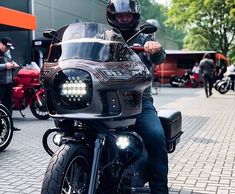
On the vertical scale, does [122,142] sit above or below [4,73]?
below

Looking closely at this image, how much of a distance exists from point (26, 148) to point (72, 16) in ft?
71.0

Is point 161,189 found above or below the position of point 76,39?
below

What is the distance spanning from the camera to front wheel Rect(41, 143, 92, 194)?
293 cm

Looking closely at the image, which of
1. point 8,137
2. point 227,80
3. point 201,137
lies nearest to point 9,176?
point 8,137

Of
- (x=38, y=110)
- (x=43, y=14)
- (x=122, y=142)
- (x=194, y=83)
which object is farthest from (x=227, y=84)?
(x=122, y=142)

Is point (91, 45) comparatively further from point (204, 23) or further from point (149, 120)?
point (204, 23)

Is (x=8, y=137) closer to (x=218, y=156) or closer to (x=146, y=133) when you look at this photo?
(x=218, y=156)

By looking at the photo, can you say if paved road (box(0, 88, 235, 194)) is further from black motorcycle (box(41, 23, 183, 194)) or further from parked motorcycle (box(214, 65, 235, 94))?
parked motorcycle (box(214, 65, 235, 94))

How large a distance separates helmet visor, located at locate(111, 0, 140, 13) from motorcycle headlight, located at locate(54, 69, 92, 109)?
787 mm

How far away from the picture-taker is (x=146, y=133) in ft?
11.7

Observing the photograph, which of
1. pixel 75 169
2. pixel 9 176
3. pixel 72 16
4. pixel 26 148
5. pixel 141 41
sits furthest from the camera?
pixel 72 16

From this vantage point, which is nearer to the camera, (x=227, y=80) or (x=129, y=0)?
(x=129, y=0)

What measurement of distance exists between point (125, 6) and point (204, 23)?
3673cm

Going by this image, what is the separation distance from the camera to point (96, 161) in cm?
310
